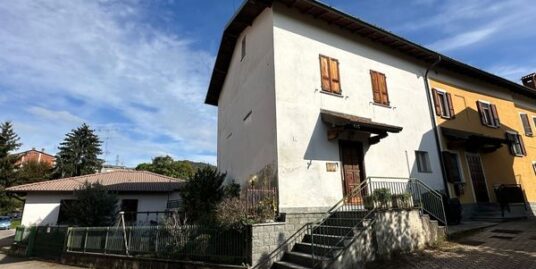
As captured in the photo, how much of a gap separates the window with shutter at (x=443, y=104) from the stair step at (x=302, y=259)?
10.8 metres

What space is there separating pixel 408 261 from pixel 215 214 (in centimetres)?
528

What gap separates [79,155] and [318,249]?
163 ft

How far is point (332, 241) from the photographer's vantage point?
7.50m

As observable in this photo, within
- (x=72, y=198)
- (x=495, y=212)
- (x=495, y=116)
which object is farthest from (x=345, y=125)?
(x=72, y=198)

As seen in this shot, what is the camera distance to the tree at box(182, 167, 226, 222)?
10469mm

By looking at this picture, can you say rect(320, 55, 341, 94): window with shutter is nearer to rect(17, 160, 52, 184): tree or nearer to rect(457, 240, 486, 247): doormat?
rect(457, 240, 486, 247): doormat

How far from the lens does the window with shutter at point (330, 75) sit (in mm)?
11102

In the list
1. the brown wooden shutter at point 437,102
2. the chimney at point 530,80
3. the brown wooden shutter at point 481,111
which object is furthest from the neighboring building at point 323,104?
the chimney at point 530,80

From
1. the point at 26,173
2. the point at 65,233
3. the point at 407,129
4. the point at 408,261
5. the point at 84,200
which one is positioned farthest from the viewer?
the point at 26,173

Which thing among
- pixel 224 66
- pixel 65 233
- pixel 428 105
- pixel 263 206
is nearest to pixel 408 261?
pixel 263 206

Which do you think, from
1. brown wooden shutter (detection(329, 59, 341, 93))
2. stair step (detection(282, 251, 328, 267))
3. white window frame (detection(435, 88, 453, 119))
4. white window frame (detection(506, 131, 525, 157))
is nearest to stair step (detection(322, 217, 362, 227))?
stair step (detection(282, 251, 328, 267))

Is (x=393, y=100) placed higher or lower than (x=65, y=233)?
higher

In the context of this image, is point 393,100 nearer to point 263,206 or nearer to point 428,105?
point 428,105

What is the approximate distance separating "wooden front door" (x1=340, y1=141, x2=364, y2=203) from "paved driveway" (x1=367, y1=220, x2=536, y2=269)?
2.95m
